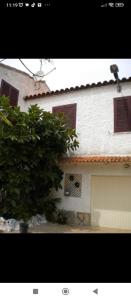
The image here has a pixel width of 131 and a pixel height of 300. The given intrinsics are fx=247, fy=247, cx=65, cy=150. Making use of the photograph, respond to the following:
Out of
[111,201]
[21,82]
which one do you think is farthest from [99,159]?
[21,82]

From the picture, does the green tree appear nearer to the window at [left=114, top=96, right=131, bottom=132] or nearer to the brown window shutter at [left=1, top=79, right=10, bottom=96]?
the window at [left=114, top=96, right=131, bottom=132]

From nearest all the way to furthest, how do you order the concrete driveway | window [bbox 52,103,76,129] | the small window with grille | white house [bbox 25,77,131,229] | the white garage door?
1. the concrete driveway
2. the white garage door
3. white house [bbox 25,77,131,229]
4. the small window with grille
5. window [bbox 52,103,76,129]

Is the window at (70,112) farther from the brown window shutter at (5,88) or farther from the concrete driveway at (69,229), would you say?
the concrete driveway at (69,229)

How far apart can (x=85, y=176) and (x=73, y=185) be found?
0.49 m

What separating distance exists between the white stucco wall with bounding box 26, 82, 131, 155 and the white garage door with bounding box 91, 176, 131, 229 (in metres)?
0.81

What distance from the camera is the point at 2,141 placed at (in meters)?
6.23

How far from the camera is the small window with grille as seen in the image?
737cm

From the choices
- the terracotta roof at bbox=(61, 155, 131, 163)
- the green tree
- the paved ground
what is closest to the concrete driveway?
the paved ground

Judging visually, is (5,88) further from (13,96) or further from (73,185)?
(73,185)

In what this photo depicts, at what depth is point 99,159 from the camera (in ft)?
21.7
